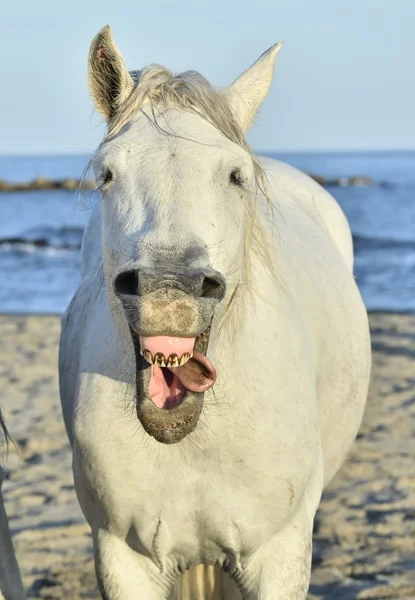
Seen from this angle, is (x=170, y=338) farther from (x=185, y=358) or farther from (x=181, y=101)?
(x=181, y=101)

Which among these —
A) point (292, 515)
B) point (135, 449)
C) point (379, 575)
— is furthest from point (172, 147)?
point (379, 575)

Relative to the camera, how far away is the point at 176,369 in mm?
2619

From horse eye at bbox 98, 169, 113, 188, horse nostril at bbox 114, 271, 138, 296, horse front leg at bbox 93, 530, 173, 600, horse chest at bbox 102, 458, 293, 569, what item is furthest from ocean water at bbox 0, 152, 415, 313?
horse front leg at bbox 93, 530, 173, 600

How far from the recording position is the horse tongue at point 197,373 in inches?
103

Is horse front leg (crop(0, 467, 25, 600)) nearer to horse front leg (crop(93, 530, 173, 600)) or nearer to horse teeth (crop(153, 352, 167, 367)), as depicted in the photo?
horse front leg (crop(93, 530, 173, 600))

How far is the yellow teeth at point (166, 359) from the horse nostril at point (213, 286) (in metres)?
0.16

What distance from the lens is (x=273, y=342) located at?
3096mm

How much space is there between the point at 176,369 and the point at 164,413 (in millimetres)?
123

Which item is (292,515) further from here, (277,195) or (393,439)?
(393,439)

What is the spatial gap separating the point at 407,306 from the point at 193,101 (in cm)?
1090

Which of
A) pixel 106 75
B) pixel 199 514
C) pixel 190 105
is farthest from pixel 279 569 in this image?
pixel 106 75

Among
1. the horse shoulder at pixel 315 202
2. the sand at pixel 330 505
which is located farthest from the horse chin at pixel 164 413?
the horse shoulder at pixel 315 202

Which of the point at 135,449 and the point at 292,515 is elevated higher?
the point at 135,449

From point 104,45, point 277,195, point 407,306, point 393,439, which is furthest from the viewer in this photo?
point 407,306
